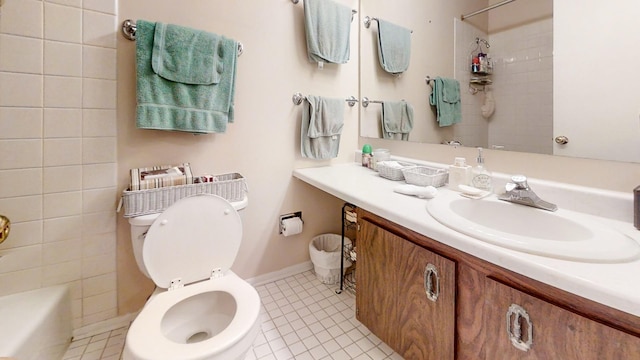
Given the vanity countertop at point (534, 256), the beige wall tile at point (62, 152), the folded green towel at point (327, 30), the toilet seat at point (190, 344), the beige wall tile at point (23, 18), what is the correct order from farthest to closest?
the folded green towel at point (327, 30), the beige wall tile at point (62, 152), the beige wall tile at point (23, 18), the toilet seat at point (190, 344), the vanity countertop at point (534, 256)

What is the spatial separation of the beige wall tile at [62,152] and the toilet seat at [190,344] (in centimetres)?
75

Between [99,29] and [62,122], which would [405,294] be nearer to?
[62,122]

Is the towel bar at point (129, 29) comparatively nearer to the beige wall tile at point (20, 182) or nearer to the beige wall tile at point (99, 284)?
the beige wall tile at point (20, 182)

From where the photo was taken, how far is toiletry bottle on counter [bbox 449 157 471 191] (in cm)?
128

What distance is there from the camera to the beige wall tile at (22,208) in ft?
3.81

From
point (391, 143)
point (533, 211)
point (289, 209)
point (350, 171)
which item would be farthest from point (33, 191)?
point (533, 211)

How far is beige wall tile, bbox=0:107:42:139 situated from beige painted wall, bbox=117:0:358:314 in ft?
0.94

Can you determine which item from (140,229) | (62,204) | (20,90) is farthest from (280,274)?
(20,90)

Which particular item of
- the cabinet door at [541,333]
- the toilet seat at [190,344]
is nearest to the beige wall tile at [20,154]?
the toilet seat at [190,344]

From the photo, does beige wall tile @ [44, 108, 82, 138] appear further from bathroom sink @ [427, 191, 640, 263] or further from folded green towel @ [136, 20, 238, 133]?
bathroom sink @ [427, 191, 640, 263]

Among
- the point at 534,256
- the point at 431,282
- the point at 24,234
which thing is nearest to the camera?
the point at 534,256

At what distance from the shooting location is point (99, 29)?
4.10ft

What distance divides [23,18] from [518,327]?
2.08 m

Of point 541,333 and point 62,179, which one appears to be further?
point 62,179
